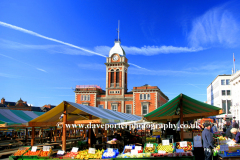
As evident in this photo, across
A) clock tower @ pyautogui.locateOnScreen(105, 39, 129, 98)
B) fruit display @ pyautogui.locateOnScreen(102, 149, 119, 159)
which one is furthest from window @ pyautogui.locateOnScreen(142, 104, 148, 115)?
fruit display @ pyautogui.locateOnScreen(102, 149, 119, 159)

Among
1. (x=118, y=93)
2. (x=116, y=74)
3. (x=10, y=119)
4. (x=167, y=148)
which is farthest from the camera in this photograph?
(x=116, y=74)

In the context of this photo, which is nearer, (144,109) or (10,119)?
(10,119)

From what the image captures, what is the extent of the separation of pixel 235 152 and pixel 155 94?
3723cm

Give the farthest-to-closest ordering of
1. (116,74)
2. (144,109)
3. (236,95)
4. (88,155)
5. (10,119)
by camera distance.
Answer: (116,74)
(144,109)
(236,95)
(10,119)
(88,155)

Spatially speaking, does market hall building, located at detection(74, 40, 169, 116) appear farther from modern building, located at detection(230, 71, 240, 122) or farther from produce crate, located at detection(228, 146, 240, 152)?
produce crate, located at detection(228, 146, 240, 152)

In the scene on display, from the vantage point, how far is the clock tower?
154ft

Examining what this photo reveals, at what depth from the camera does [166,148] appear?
8.73 metres

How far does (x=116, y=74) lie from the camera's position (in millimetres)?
47812

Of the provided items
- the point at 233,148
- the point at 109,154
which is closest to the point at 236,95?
the point at 233,148

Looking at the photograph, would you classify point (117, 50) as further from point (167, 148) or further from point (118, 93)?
point (167, 148)

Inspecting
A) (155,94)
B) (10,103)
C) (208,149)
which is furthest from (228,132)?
(10,103)

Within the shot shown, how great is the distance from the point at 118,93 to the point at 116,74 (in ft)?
13.6

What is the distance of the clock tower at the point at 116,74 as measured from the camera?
47.0 metres

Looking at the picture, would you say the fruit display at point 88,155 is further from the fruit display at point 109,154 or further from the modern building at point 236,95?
the modern building at point 236,95
